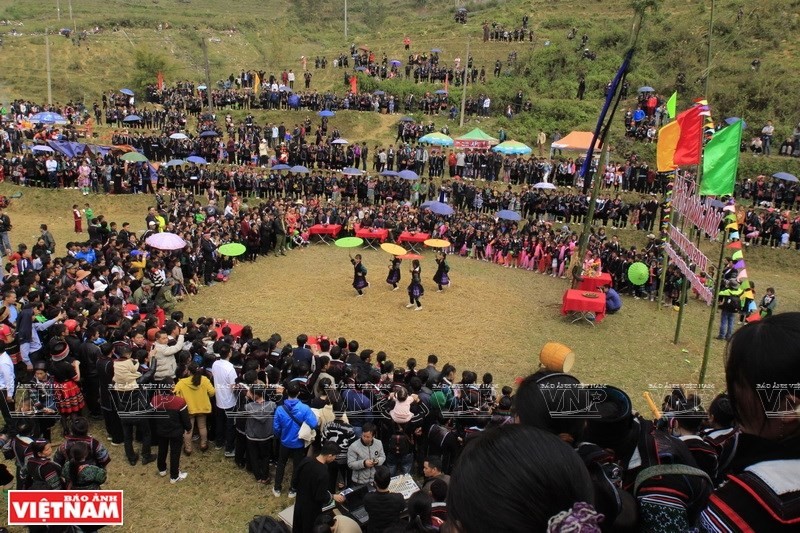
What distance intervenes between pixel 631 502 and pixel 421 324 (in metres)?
12.4

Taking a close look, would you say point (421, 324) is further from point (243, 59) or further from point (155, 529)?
point (243, 59)

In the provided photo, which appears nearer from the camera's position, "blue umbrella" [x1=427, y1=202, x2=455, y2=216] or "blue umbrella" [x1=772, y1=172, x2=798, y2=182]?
"blue umbrella" [x1=427, y1=202, x2=455, y2=216]

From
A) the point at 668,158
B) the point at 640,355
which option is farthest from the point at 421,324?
the point at 668,158

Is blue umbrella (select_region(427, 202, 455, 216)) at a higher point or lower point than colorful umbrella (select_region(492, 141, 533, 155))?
Answer: lower

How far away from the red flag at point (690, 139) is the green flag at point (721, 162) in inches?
27.3

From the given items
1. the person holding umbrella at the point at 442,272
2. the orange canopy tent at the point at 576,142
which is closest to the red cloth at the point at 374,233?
the person holding umbrella at the point at 442,272

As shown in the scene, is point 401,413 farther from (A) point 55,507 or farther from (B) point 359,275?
(B) point 359,275

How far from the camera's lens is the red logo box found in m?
5.55

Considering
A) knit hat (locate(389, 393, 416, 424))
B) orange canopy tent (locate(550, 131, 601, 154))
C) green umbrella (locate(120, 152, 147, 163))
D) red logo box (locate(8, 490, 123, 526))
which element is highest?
orange canopy tent (locate(550, 131, 601, 154))

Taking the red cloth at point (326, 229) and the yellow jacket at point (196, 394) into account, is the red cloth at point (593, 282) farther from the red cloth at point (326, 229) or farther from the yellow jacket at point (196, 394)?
the yellow jacket at point (196, 394)

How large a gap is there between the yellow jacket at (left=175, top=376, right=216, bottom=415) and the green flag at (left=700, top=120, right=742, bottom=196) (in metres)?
9.28

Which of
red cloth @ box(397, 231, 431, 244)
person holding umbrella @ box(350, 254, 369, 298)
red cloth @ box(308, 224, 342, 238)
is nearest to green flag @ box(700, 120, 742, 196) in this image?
person holding umbrella @ box(350, 254, 369, 298)

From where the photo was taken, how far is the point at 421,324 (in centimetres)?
1448

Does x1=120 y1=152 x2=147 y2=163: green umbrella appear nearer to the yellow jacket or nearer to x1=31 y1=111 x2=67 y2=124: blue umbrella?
x1=31 y1=111 x2=67 y2=124: blue umbrella
